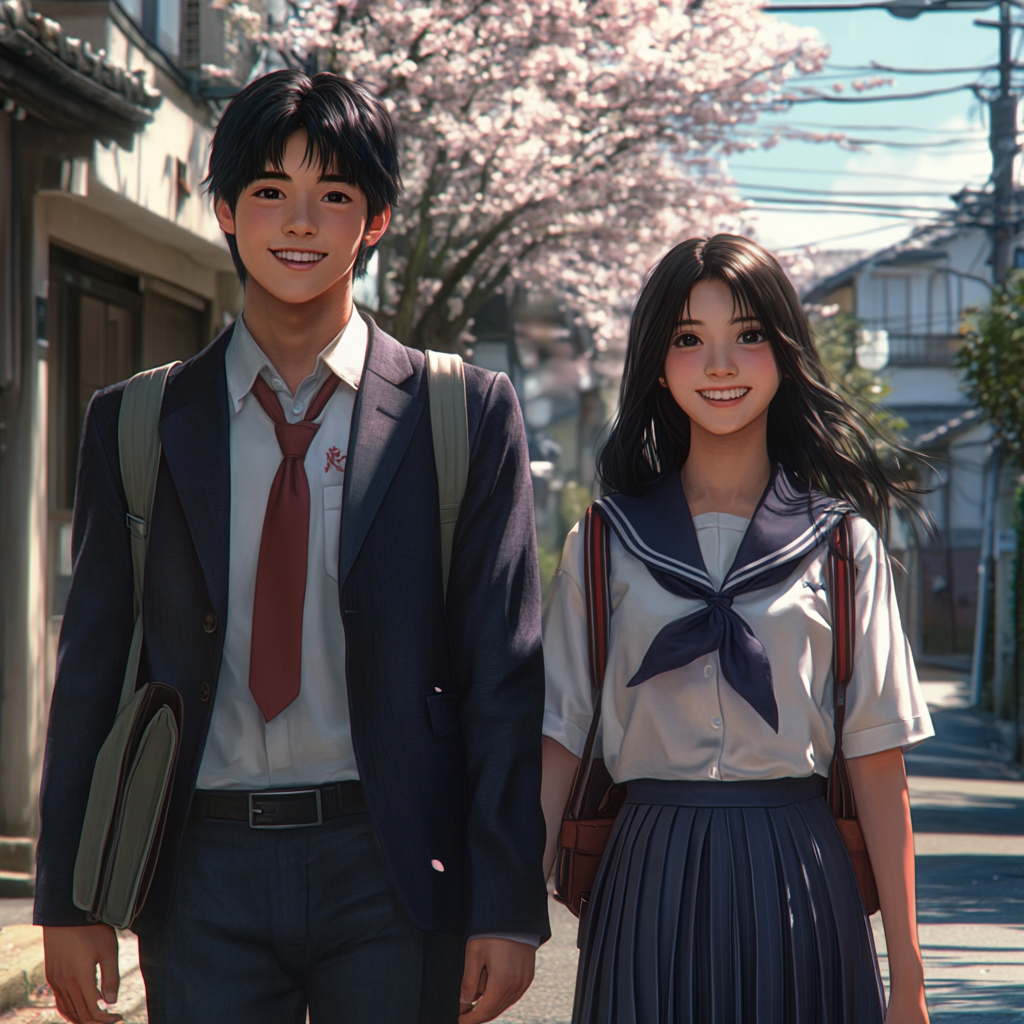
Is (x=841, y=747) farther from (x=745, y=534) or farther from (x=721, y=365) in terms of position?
(x=721, y=365)

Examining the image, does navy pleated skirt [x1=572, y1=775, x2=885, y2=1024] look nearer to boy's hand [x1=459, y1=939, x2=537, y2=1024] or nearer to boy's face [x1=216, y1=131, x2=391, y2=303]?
boy's hand [x1=459, y1=939, x2=537, y2=1024]

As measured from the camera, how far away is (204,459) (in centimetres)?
232

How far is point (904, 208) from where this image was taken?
2359cm

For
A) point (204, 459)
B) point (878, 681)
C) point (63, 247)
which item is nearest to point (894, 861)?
point (878, 681)

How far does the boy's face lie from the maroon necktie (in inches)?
11.7

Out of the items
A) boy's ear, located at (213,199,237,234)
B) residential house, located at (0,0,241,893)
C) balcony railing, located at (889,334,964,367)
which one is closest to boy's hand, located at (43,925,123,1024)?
boy's ear, located at (213,199,237,234)

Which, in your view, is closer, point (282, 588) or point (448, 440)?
point (282, 588)

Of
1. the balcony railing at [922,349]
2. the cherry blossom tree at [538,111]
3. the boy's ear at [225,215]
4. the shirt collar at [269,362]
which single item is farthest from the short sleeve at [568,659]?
the balcony railing at [922,349]

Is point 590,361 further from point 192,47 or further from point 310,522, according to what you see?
point 310,522

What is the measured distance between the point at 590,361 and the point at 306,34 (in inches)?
880

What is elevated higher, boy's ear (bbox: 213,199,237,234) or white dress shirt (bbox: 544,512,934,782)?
boy's ear (bbox: 213,199,237,234)

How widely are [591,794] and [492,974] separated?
49 centimetres

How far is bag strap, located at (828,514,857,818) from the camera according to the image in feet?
8.10

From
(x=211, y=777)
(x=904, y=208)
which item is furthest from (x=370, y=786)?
(x=904, y=208)
